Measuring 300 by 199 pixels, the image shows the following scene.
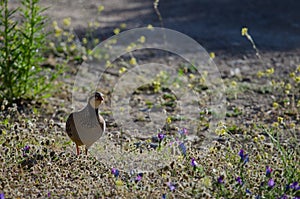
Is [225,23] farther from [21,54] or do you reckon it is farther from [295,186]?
[295,186]

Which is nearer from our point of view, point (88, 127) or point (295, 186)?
point (295, 186)

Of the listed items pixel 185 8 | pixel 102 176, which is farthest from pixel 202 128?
pixel 185 8

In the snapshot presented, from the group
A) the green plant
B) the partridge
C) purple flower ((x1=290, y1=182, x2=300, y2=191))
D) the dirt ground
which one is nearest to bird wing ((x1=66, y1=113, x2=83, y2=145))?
the partridge

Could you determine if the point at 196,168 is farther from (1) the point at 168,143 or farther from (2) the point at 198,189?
(1) the point at 168,143

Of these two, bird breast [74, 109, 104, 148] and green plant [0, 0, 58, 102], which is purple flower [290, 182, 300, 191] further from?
green plant [0, 0, 58, 102]

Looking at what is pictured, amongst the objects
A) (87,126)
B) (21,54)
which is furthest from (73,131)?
(21,54)

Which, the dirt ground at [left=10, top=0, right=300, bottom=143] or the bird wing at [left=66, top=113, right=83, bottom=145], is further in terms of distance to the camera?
the dirt ground at [left=10, top=0, right=300, bottom=143]

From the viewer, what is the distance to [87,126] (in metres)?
4.42

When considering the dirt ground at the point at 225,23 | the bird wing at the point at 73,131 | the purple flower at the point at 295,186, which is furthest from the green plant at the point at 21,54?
the purple flower at the point at 295,186

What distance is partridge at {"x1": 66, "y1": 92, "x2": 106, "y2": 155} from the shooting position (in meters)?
4.40

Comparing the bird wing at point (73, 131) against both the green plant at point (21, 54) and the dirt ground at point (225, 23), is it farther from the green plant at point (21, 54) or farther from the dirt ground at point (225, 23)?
the dirt ground at point (225, 23)

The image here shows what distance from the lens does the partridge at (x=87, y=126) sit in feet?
14.4

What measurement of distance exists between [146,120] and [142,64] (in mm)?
Answer: 1660

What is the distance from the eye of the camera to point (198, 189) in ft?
12.0
